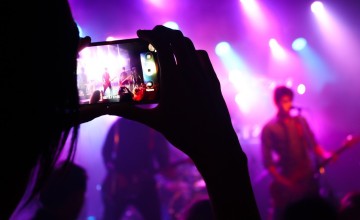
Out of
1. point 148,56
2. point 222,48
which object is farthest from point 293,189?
point 222,48

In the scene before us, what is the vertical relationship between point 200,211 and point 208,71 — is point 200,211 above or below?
below

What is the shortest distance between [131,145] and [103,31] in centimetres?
A: 276

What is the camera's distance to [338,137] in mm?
7109

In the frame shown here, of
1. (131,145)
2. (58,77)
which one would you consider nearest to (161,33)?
(58,77)

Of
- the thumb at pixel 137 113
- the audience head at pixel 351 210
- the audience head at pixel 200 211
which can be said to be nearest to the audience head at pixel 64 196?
the audience head at pixel 200 211

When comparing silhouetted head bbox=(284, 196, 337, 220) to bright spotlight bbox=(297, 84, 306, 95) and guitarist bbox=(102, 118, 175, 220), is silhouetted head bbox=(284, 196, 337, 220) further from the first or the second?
bright spotlight bbox=(297, 84, 306, 95)

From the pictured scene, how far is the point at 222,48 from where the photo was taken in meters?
7.82

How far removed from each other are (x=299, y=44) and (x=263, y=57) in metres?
0.85

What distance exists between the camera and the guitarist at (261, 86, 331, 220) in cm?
352

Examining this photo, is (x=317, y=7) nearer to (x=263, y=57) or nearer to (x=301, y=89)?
(x=263, y=57)

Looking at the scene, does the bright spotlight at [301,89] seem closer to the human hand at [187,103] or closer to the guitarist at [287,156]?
the guitarist at [287,156]

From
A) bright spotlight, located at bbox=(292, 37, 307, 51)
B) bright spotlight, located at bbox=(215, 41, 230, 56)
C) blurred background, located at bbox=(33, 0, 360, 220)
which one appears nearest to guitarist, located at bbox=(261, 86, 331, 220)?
blurred background, located at bbox=(33, 0, 360, 220)

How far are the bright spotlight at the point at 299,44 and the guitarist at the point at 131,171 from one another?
189 inches

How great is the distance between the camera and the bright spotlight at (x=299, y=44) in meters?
7.60
